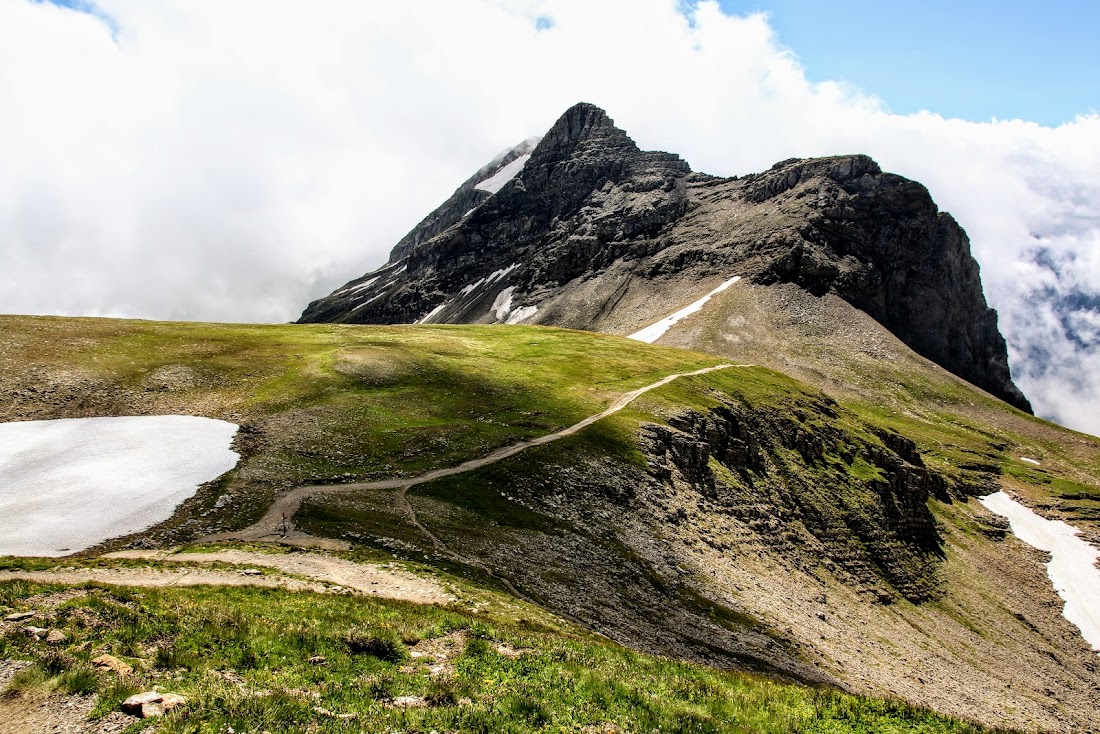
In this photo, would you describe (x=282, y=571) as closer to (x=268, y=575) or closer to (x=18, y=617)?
(x=268, y=575)

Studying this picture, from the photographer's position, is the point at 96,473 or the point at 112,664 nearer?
the point at 112,664

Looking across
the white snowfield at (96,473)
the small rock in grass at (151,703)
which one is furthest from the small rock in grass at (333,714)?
the white snowfield at (96,473)

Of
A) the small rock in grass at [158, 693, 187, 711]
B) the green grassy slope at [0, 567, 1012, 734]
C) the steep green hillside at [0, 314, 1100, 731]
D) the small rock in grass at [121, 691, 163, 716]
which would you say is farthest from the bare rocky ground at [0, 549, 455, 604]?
the small rock in grass at [121, 691, 163, 716]

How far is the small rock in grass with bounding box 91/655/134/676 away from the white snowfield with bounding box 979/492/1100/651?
111 m

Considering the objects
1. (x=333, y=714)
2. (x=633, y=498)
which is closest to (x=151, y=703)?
(x=333, y=714)

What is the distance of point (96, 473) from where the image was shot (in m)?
39.3

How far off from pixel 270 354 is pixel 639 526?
51638mm

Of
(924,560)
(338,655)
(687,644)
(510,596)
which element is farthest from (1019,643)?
(338,655)

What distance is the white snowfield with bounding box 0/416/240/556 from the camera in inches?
1259

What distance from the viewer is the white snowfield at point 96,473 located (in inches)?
1259

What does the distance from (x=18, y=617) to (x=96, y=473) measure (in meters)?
27.9

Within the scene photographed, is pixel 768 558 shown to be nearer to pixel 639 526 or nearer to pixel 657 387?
pixel 639 526

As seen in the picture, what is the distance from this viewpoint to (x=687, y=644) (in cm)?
3516

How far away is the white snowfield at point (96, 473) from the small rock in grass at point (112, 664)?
65.2 feet
